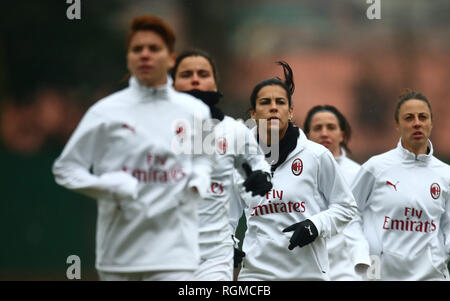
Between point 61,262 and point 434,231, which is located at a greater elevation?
point 434,231

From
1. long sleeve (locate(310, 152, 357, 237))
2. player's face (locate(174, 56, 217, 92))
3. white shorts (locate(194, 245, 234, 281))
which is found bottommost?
white shorts (locate(194, 245, 234, 281))

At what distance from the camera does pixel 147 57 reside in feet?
17.0

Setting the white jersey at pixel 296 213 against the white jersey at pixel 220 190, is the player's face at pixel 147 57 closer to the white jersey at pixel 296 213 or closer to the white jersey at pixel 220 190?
the white jersey at pixel 220 190

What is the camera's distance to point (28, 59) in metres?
17.6

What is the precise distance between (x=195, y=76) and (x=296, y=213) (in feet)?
3.80

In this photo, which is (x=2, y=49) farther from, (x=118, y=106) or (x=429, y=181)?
(x=118, y=106)

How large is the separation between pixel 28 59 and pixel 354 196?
11.2m

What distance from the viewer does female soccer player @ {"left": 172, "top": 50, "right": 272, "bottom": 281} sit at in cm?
614

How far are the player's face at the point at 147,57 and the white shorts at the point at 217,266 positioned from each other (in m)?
1.47

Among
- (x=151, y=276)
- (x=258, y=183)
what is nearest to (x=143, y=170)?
(x=151, y=276)

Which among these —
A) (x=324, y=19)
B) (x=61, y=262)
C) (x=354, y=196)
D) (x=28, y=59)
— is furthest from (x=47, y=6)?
(x=354, y=196)

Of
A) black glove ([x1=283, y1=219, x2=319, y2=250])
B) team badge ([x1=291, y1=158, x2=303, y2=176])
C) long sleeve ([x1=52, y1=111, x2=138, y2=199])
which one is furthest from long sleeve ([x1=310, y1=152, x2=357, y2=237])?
long sleeve ([x1=52, y1=111, x2=138, y2=199])

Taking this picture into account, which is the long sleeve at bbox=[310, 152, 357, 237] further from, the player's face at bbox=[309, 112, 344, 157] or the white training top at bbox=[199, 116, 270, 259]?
the player's face at bbox=[309, 112, 344, 157]

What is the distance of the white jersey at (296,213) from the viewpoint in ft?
21.8
